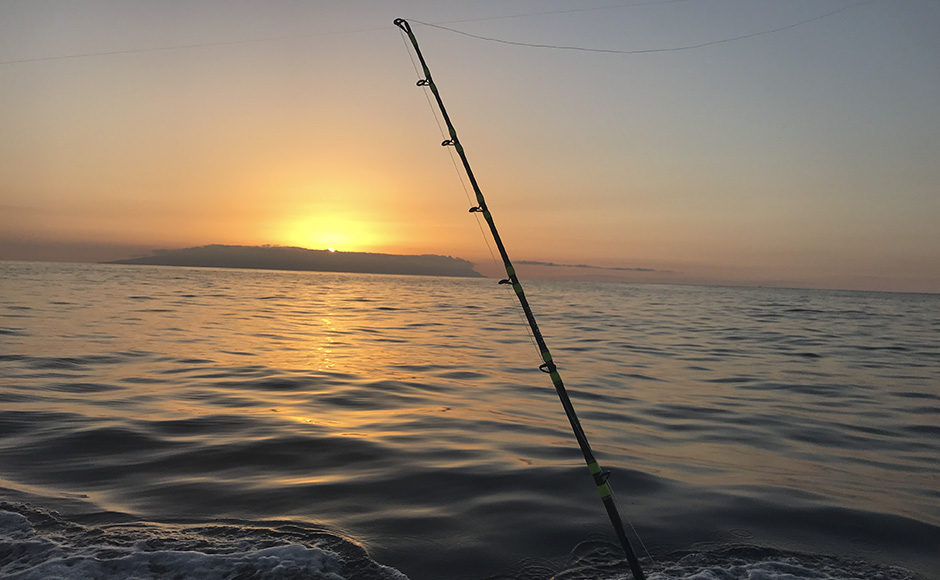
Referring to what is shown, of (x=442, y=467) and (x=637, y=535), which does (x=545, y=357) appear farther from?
(x=442, y=467)

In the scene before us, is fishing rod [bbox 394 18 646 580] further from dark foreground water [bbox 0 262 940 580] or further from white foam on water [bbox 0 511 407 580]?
white foam on water [bbox 0 511 407 580]

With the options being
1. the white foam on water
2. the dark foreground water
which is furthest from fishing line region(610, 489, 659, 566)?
the white foam on water

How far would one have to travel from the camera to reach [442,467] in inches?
269

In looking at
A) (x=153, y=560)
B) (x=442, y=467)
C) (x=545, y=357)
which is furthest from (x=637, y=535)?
(x=153, y=560)

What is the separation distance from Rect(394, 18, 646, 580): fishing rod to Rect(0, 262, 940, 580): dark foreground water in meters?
1.02

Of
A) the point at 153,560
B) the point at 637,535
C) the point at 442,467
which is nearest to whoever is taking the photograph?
the point at 153,560

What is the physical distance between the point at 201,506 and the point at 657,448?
5704mm

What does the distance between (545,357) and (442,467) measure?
3052 mm

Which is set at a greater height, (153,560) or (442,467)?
(153,560)

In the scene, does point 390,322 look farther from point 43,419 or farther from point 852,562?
point 852,562

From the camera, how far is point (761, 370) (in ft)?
49.8

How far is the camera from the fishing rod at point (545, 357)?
10.8 ft

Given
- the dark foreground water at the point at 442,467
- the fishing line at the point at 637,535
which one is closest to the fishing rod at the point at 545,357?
the fishing line at the point at 637,535

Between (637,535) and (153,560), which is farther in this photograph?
(637,535)
